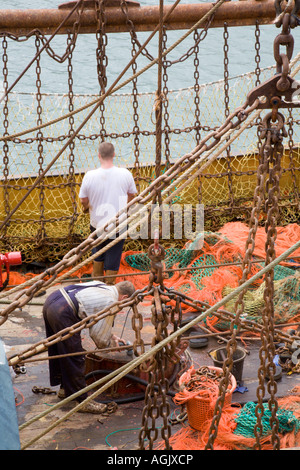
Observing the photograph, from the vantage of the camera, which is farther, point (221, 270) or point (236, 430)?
point (221, 270)

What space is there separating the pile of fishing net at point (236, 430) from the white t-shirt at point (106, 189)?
2.58 metres

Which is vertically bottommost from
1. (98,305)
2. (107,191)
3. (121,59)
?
(98,305)

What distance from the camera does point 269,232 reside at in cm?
379

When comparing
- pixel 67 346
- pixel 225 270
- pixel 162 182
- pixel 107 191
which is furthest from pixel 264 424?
pixel 107 191

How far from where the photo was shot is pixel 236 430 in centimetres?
466

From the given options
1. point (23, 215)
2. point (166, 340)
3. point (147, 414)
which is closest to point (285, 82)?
point (166, 340)

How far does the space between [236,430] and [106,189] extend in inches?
124

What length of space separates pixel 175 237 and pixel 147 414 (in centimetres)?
458

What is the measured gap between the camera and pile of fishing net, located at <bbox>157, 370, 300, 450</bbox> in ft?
14.8

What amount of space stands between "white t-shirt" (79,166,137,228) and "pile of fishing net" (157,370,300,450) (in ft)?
8.46

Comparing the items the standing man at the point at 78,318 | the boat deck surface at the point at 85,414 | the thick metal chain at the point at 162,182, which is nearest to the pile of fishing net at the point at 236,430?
the boat deck surface at the point at 85,414

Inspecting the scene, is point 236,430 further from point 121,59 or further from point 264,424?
point 121,59

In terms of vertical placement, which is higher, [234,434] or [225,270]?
[225,270]

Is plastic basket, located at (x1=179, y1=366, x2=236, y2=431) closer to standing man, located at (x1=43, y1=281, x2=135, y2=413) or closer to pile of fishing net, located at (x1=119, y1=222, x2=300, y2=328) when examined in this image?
standing man, located at (x1=43, y1=281, x2=135, y2=413)
